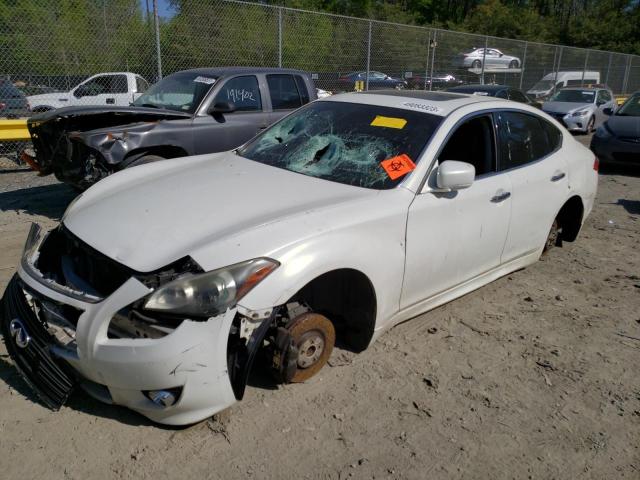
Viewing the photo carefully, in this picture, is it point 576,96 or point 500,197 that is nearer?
point 500,197

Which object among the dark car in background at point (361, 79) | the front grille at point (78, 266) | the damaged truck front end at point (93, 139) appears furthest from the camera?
the dark car in background at point (361, 79)

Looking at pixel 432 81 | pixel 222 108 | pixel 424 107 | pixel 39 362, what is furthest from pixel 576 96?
pixel 39 362

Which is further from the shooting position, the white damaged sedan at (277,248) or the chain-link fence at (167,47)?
the chain-link fence at (167,47)

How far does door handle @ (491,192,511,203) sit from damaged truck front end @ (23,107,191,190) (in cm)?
386

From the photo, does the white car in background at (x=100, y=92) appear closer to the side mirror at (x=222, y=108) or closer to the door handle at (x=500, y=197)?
the side mirror at (x=222, y=108)

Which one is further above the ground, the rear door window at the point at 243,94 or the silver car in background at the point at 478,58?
the silver car in background at the point at 478,58

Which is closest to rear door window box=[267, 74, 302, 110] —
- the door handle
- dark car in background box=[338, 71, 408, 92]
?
the door handle

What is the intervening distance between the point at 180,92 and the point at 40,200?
2.29 m

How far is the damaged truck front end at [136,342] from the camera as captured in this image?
2.36m

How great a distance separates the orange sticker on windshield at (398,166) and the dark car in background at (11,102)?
8.33 metres

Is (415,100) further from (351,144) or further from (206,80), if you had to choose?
(206,80)

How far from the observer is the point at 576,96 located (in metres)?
16.3

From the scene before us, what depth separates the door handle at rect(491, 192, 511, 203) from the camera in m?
3.75

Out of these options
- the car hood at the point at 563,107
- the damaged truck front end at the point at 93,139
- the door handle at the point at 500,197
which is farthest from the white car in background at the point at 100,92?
the car hood at the point at 563,107
